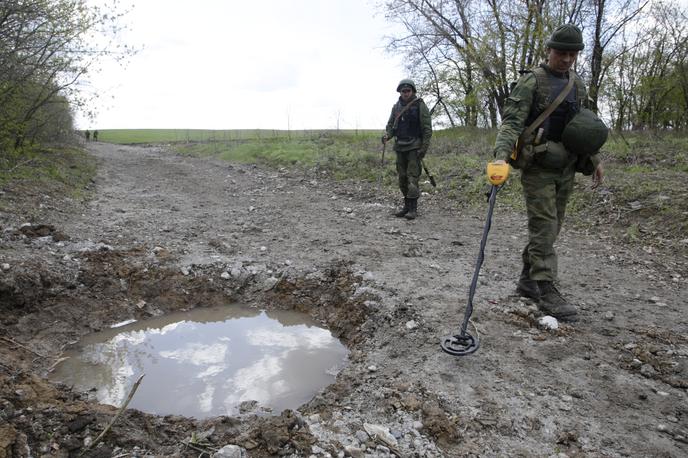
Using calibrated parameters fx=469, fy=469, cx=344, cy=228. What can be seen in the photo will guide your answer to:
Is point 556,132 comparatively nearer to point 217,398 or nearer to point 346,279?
point 346,279

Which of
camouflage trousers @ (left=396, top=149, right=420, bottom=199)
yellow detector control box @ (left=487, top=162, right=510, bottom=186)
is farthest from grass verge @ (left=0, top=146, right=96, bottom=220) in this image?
yellow detector control box @ (left=487, top=162, right=510, bottom=186)

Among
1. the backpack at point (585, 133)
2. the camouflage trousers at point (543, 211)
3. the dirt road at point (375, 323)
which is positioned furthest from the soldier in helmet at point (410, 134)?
the backpack at point (585, 133)

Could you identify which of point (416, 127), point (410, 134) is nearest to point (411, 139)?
point (410, 134)

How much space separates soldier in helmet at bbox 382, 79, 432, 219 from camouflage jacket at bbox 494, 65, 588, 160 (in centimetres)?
336

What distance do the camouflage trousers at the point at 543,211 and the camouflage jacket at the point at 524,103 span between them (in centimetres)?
40

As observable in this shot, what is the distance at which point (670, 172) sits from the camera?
712cm

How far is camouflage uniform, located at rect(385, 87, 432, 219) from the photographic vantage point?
697cm

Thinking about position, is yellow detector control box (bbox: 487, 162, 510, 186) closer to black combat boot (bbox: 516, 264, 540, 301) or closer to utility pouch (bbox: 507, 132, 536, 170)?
utility pouch (bbox: 507, 132, 536, 170)

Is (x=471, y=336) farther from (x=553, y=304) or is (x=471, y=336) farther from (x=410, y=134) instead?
(x=410, y=134)

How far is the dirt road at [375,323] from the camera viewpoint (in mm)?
2314

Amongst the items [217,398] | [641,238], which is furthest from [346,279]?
[641,238]

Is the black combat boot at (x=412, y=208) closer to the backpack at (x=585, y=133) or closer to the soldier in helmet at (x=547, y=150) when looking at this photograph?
the soldier in helmet at (x=547, y=150)

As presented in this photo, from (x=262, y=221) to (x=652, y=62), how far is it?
12.6 meters

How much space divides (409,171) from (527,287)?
348 cm
